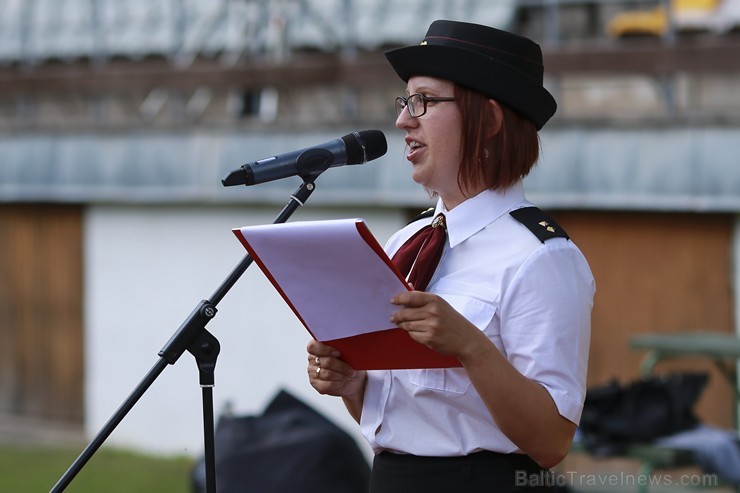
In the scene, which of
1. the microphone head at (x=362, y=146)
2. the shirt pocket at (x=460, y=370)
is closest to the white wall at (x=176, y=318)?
the microphone head at (x=362, y=146)

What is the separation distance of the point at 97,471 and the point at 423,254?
6202 millimetres

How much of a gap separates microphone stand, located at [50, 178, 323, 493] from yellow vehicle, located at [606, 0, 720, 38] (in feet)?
16.5

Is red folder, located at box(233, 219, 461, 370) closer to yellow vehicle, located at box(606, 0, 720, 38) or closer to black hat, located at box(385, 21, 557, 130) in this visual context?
black hat, located at box(385, 21, 557, 130)

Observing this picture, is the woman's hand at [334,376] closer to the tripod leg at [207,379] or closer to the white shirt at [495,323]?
the white shirt at [495,323]

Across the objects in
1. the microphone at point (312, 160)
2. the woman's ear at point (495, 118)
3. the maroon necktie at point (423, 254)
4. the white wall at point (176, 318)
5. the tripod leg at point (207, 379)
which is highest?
the woman's ear at point (495, 118)

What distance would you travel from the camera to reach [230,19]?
9250 mm

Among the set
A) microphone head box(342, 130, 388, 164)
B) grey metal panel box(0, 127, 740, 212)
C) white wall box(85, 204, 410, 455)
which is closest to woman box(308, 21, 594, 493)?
microphone head box(342, 130, 388, 164)

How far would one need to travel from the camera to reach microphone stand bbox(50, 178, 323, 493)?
2.50 meters

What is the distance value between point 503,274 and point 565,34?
18.8 feet

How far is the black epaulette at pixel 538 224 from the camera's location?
238 centimetres

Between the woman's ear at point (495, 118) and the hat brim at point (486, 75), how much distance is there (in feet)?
0.06

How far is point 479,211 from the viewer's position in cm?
247

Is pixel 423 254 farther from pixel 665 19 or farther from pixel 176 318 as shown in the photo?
pixel 176 318

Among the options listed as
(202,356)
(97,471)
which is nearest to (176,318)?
(97,471)
